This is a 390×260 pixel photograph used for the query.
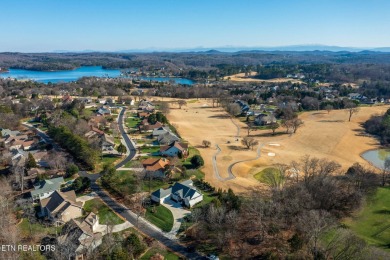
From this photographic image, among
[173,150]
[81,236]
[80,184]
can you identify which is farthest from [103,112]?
[81,236]

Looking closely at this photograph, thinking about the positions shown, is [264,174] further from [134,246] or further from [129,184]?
[134,246]

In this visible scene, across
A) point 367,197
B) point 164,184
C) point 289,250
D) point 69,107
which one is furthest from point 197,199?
point 69,107

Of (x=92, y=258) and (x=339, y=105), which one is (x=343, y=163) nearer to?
(x=92, y=258)

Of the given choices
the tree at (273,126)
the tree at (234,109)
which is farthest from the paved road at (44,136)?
the tree at (234,109)

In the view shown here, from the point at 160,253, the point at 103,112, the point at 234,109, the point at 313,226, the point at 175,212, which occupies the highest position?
the point at 313,226

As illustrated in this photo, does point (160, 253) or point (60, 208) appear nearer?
point (160, 253)

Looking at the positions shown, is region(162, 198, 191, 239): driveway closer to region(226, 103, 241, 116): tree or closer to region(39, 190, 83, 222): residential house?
region(39, 190, 83, 222): residential house
